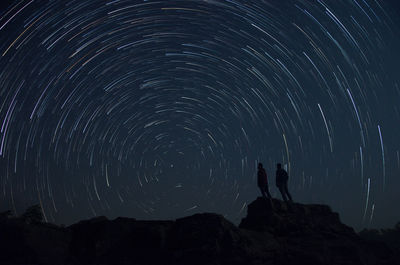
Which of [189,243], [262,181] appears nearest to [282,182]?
[262,181]

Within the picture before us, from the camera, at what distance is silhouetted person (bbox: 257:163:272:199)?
1349 cm

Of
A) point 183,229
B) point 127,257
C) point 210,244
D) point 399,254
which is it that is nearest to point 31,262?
point 127,257

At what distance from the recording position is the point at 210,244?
31.8 ft

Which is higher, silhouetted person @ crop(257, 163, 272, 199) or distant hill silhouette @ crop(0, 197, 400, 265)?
silhouetted person @ crop(257, 163, 272, 199)

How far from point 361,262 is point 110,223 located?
972 cm

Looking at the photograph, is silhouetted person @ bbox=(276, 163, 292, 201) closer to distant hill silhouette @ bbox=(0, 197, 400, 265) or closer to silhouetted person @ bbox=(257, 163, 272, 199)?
silhouetted person @ bbox=(257, 163, 272, 199)

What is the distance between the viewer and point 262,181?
13500 mm

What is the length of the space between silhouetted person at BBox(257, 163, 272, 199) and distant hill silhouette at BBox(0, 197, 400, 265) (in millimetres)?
1339

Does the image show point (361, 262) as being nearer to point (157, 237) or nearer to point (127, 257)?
point (157, 237)

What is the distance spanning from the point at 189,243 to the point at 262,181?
17.1ft

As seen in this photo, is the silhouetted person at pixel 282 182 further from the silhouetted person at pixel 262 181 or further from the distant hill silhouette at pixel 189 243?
the distant hill silhouette at pixel 189 243

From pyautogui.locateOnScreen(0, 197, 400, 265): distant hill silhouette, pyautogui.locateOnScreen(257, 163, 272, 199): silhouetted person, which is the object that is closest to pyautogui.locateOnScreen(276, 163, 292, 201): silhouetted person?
pyautogui.locateOnScreen(257, 163, 272, 199): silhouetted person

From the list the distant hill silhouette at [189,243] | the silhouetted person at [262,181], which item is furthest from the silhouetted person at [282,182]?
the distant hill silhouette at [189,243]

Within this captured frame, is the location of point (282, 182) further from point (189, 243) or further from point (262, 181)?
point (189, 243)
